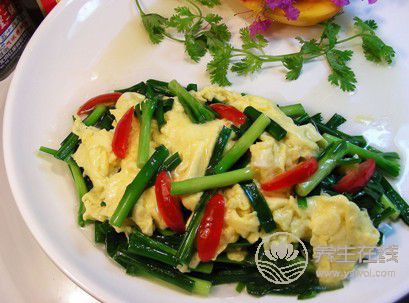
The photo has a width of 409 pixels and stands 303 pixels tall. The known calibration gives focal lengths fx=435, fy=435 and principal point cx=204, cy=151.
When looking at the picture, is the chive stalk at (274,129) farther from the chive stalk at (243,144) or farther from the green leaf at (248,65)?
the green leaf at (248,65)

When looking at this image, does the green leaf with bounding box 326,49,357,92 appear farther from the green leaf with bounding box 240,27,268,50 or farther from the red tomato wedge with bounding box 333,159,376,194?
the red tomato wedge with bounding box 333,159,376,194

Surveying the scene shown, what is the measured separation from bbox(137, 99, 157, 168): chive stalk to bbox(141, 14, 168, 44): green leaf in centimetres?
98

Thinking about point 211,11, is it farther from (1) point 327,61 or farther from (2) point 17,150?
(2) point 17,150

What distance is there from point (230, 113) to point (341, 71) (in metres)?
1.02

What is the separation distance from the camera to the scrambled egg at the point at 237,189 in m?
2.19

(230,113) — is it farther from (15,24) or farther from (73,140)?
(15,24)

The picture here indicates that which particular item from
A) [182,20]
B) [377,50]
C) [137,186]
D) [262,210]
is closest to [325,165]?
[262,210]

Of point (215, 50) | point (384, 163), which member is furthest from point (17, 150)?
point (384, 163)

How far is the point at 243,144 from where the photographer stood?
2342mm

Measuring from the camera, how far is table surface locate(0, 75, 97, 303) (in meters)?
2.85

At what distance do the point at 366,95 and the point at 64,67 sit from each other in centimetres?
225

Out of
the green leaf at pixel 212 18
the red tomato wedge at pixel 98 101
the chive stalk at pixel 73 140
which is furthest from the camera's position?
the green leaf at pixel 212 18

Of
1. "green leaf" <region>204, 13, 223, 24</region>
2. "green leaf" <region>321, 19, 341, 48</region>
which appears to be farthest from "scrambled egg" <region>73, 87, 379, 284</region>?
"green leaf" <region>204, 13, 223, 24</region>

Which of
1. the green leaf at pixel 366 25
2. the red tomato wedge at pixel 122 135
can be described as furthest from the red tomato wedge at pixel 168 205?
the green leaf at pixel 366 25
